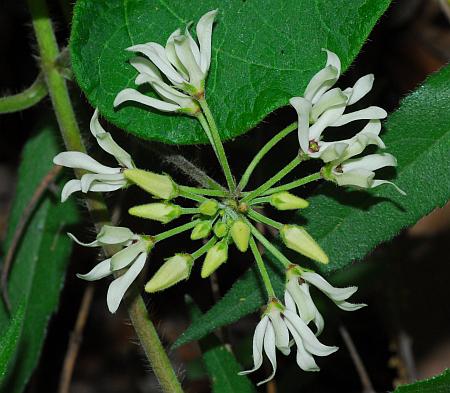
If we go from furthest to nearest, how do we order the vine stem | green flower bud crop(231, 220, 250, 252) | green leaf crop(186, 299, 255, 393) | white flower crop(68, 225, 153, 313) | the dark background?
the dark background, green leaf crop(186, 299, 255, 393), the vine stem, white flower crop(68, 225, 153, 313), green flower bud crop(231, 220, 250, 252)

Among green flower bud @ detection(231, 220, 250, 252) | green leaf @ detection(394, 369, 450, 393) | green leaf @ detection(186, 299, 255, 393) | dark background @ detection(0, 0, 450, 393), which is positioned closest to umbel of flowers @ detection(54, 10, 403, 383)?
green flower bud @ detection(231, 220, 250, 252)

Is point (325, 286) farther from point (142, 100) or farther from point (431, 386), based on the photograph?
point (142, 100)

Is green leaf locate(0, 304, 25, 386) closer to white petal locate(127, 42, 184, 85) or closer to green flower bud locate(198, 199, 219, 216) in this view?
green flower bud locate(198, 199, 219, 216)

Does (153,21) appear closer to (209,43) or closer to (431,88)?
(209,43)

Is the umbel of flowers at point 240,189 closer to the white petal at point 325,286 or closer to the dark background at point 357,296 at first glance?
the white petal at point 325,286

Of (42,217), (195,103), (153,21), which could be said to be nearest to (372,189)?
(195,103)

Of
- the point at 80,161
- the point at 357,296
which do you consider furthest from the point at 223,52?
the point at 357,296
